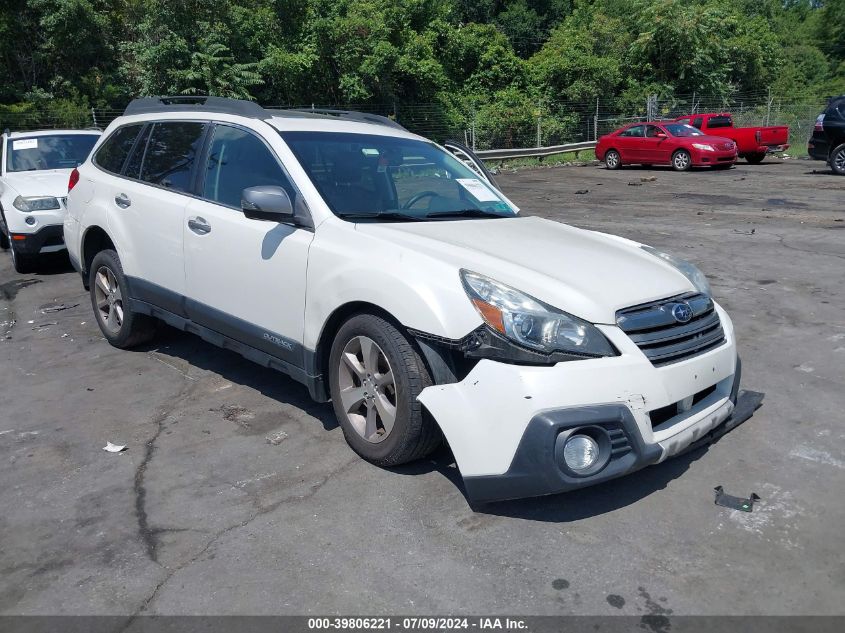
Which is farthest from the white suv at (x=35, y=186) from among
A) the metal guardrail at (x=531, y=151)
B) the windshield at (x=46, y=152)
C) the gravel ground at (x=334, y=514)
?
the metal guardrail at (x=531, y=151)

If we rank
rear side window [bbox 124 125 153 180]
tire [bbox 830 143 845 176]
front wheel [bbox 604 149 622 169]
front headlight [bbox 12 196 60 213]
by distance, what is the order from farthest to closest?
front wheel [bbox 604 149 622 169] < tire [bbox 830 143 845 176] < front headlight [bbox 12 196 60 213] < rear side window [bbox 124 125 153 180]

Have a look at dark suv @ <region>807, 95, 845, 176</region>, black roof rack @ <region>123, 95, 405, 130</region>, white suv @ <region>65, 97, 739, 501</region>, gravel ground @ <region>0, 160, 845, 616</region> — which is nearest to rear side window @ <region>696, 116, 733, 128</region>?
dark suv @ <region>807, 95, 845, 176</region>

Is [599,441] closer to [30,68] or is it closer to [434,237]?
[434,237]

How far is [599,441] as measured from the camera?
3176 millimetres

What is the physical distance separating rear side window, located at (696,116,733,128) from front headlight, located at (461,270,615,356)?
24.0 metres

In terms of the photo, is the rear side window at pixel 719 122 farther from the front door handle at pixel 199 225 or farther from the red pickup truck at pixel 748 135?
the front door handle at pixel 199 225

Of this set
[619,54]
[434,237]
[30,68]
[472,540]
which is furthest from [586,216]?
[619,54]

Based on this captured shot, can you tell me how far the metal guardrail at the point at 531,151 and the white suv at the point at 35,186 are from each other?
15091mm

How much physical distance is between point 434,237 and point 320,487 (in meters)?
1.38

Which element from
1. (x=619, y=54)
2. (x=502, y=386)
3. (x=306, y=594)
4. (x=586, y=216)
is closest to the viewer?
(x=306, y=594)

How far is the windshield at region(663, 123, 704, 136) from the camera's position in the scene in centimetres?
2281

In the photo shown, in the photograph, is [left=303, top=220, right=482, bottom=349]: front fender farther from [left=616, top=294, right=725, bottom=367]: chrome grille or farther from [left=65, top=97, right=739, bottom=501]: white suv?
[left=616, top=294, right=725, bottom=367]: chrome grille

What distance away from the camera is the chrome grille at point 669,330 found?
337cm

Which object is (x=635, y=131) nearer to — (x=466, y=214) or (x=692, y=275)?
(x=466, y=214)
